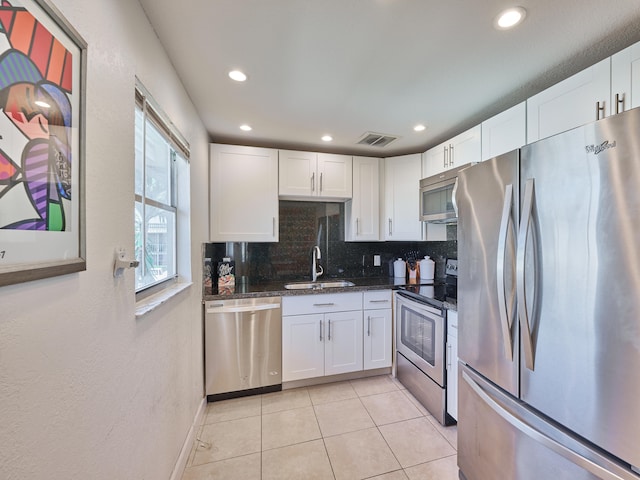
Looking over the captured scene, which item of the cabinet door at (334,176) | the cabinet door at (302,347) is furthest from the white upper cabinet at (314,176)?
the cabinet door at (302,347)


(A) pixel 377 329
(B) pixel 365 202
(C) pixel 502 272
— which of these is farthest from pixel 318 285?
(C) pixel 502 272

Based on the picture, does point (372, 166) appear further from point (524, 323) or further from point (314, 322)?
point (524, 323)

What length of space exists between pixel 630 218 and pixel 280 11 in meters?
1.51

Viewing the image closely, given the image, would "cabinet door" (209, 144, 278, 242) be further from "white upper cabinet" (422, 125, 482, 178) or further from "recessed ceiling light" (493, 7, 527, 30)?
"recessed ceiling light" (493, 7, 527, 30)

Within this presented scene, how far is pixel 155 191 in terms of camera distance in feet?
4.91

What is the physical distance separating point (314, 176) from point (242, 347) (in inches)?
70.4

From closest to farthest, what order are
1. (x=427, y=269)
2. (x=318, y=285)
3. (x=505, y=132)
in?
(x=505, y=132), (x=318, y=285), (x=427, y=269)

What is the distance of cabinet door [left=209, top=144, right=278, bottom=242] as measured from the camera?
2.49 meters

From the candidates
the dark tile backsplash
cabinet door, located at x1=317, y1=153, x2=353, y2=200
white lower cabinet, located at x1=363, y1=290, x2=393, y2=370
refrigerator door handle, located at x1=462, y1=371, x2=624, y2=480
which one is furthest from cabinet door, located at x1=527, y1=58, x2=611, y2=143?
white lower cabinet, located at x1=363, y1=290, x2=393, y2=370

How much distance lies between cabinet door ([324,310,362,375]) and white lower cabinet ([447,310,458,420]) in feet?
2.82

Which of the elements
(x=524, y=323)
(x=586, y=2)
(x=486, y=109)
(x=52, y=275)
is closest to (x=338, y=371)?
(x=524, y=323)

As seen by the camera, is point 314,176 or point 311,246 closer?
point 314,176

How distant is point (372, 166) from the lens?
2949 mm

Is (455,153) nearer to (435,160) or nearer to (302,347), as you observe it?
(435,160)
